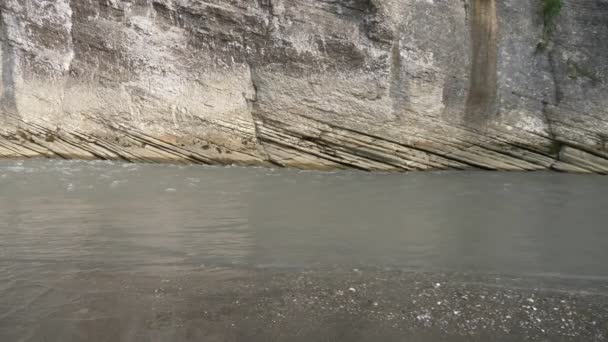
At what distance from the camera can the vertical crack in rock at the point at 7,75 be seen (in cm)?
763

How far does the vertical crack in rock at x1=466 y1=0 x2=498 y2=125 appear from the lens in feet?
23.3

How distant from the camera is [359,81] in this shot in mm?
7082

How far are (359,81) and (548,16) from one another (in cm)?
264

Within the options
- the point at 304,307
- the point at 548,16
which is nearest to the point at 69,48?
the point at 304,307

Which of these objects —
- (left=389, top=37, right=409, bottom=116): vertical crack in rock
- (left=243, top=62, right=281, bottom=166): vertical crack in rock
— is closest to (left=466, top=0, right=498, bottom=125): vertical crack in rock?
(left=389, top=37, right=409, bottom=116): vertical crack in rock

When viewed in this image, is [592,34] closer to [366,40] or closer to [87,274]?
[366,40]

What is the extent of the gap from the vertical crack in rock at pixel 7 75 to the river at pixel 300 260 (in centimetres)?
204

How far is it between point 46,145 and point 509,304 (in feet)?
22.6

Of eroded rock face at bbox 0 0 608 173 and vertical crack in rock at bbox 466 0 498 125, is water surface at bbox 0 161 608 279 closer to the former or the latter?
eroded rock face at bbox 0 0 608 173

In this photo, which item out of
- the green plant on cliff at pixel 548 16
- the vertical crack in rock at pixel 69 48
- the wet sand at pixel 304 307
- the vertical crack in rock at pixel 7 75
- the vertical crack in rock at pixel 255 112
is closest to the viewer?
the wet sand at pixel 304 307

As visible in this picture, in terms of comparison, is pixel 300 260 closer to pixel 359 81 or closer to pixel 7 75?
pixel 359 81

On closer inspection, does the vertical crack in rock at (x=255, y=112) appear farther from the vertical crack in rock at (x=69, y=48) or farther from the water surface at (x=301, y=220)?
Answer: the vertical crack in rock at (x=69, y=48)

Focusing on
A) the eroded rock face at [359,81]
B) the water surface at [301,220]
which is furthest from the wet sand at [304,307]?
the eroded rock face at [359,81]

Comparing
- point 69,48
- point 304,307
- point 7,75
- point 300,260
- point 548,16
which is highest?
point 548,16
